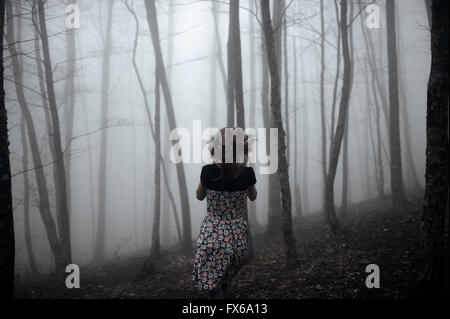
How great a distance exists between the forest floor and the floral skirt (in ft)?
6.51

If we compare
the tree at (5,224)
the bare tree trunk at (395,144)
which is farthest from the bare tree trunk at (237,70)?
the bare tree trunk at (395,144)

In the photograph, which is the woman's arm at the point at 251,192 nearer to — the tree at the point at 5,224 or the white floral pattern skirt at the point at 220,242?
the white floral pattern skirt at the point at 220,242

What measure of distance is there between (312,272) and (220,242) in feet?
9.63

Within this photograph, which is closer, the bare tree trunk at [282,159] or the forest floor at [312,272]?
the forest floor at [312,272]

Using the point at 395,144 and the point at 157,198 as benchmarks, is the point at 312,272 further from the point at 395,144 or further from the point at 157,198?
the point at 395,144

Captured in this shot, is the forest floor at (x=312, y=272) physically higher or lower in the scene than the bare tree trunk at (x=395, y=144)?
lower

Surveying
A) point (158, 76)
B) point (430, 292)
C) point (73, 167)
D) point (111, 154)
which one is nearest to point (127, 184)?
point (111, 154)

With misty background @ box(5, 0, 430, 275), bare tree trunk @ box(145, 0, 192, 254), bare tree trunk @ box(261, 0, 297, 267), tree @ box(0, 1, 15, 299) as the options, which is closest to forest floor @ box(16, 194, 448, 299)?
bare tree trunk @ box(261, 0, 297, 267)

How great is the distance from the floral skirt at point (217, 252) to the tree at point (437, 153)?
251 centimetres

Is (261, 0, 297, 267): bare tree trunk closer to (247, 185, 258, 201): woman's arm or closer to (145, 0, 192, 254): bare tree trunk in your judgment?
(247, 185, 258, 201): woman's arm

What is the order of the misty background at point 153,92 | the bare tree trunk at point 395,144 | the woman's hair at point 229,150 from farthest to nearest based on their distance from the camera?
the misty background at point 153,92 → the bare tree trunk at point 395,144 → the woman's hair at point 229,150

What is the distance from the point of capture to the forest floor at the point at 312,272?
14.0ft

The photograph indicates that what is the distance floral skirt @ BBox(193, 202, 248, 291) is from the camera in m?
2.89
